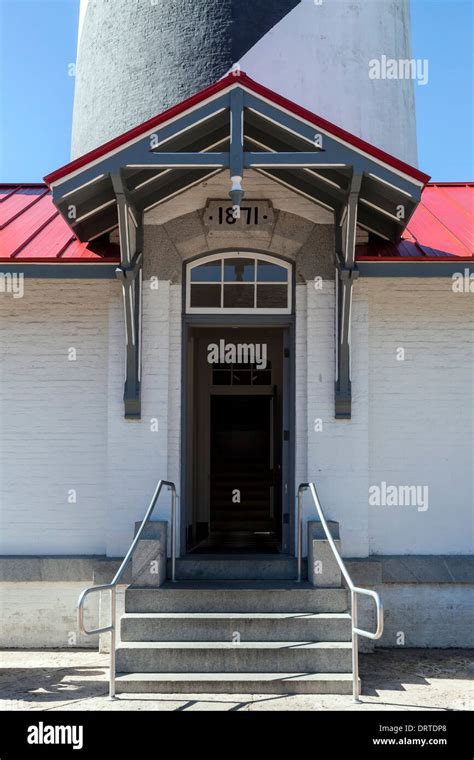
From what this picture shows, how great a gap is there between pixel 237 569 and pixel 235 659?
142cm

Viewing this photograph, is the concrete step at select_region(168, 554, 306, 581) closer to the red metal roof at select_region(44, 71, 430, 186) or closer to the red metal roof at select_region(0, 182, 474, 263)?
the red metal roof at select_region(0, 182, 474, 263)

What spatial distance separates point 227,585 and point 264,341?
5.93m

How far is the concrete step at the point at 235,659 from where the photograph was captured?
292 inches

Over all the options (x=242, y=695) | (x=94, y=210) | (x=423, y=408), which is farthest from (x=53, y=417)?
(x=423, y=408)

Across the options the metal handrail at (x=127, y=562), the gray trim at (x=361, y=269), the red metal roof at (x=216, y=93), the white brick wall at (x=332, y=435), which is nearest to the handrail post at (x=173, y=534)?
the metal handrail at (x=127, y=562)

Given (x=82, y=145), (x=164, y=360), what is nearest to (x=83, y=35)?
(x=82, y=145)

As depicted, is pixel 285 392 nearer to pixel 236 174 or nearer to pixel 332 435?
pixel 332 435

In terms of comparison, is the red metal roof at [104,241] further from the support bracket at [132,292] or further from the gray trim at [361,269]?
the support bracket at [132,292]

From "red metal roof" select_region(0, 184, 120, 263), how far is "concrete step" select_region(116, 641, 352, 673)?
12.9 feet

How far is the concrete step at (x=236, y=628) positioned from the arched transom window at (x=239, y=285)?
3.42 meters

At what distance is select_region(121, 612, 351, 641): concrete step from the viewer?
25.3 feet

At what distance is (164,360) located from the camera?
366 inches

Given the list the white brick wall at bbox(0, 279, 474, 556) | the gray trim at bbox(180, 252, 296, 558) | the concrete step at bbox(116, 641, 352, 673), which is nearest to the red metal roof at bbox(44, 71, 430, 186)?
the white brick wall at bbox(0, 279, 474, 556)

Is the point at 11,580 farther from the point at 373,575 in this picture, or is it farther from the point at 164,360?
the point at 373,575
